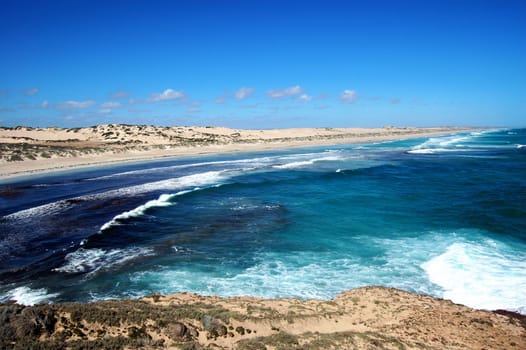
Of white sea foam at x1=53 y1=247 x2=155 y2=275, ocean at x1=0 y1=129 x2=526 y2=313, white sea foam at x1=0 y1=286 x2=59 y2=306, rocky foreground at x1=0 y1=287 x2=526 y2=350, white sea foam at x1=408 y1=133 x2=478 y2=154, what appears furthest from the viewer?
white sea foam at x1=408 y1=133 x2=478 y2=154

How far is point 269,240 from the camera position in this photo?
17125 mm

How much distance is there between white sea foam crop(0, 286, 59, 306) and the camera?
36.8 ft

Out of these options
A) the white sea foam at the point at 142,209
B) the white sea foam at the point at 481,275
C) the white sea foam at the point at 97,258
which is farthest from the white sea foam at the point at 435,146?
→ the white sea foam at the point at 97,258

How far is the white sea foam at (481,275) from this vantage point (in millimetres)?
11102

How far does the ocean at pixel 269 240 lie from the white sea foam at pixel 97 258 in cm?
7

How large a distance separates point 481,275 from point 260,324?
9370mm

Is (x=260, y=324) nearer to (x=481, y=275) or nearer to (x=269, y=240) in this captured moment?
(x=269, y=240)

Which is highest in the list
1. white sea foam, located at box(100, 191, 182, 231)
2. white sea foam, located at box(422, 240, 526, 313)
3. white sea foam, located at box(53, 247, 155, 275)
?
white sea foam, located at box(100, 191, 182, 231)

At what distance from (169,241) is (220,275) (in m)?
5.01

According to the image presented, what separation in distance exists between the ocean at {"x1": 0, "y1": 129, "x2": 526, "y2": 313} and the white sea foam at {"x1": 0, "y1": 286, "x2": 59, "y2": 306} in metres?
0.06

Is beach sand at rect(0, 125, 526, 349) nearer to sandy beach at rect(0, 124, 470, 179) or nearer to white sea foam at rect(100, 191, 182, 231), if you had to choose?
white sea foam at rect(100, 191, 182, 231)

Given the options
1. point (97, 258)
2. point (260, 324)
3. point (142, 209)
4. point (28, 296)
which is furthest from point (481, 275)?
point (142, 209)

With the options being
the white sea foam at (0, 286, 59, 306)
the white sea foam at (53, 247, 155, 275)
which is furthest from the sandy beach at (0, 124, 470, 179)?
the white sea foam at (0, 286, 59, 306)

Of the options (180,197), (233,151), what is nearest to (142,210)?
(180,197)
